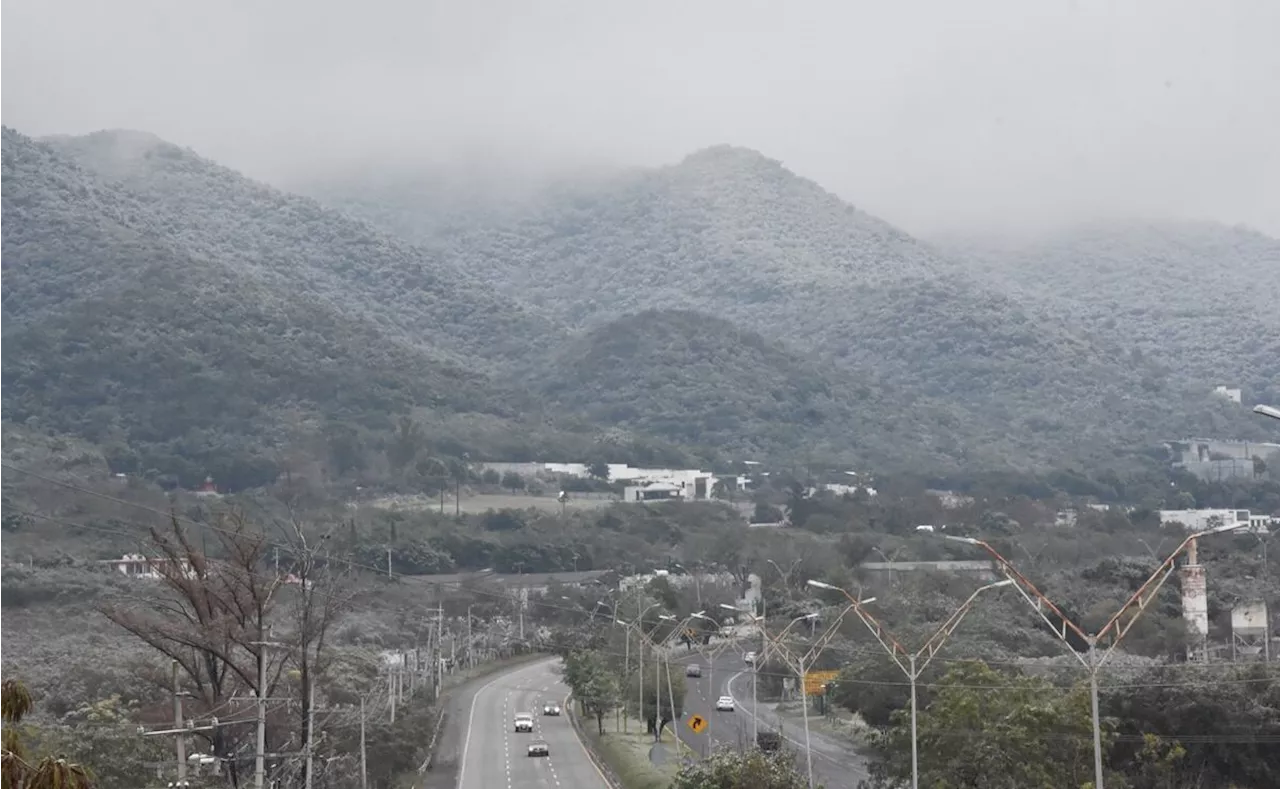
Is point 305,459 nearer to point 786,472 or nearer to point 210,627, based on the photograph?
point 786,472

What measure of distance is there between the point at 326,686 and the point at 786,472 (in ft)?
378

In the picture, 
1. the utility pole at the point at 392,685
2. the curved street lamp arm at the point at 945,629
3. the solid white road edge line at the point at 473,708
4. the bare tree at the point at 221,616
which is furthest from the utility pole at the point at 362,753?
the curved street lamp arm at the point at 945,629

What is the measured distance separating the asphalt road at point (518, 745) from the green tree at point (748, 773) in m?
11.8

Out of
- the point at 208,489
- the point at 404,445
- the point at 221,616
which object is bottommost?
the point at 221,616

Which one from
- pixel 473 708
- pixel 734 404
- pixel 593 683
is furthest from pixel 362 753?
pixel 734 404

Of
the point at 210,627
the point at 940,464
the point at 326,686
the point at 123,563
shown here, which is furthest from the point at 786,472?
the point at 210,627

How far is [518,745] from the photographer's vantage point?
67438mm

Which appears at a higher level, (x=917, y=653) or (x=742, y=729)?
(x=917, y=653)

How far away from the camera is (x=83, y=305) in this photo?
17038cm

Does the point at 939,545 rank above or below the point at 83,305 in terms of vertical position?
below

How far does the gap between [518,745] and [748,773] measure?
24825 mm

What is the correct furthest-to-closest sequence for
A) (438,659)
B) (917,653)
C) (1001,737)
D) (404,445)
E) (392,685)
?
1. (404,445)
2. (438,659)
3. (392,685)
4. (917,653)
5. (1001,737)

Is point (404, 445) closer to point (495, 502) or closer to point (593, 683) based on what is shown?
point (495, 502)

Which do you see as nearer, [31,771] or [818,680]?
[31,771]
